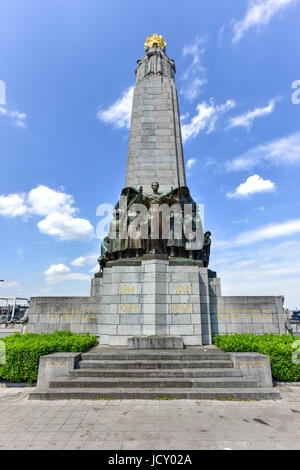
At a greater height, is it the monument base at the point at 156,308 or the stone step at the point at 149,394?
the monument base at the point at 156,308

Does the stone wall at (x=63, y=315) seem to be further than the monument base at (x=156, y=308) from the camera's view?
Yes

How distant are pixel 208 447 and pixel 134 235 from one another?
1002cm

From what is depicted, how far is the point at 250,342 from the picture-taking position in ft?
31.7

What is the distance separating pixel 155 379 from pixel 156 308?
12.7 feet

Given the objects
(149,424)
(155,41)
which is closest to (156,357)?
(149,424)

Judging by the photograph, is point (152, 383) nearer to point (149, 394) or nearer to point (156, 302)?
point (149, 394)

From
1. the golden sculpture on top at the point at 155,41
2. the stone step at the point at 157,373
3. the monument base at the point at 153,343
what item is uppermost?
the golden sculpture on top at the point at 155,41

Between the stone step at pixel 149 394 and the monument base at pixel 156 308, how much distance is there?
3.90m

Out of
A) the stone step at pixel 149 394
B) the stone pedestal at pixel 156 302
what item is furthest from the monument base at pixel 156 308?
the stone step at pixel 149 394

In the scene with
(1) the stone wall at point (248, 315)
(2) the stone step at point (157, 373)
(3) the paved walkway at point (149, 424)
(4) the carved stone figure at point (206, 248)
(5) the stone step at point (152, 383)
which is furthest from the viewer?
(4) the carved stone figure at point (206, 248)

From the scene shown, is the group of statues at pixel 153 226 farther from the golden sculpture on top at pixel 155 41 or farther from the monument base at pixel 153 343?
the golden sculpture on top at pixel 155 41

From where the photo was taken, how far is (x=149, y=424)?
555 centimetres

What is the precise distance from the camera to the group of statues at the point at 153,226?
43.9 ft

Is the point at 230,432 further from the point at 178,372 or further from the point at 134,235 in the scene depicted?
the point at 134,235
